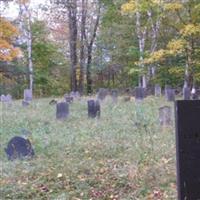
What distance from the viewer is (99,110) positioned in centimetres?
1304

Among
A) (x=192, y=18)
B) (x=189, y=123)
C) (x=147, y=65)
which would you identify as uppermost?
(x=192, y=18)

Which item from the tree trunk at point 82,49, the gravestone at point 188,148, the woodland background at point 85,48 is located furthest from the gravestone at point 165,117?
the tree trunk at point 82,49

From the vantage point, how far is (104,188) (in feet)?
18.6

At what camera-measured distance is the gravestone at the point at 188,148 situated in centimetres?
275

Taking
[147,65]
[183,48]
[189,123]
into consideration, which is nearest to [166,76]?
[147,65]

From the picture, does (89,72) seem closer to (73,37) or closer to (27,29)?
(73,37)

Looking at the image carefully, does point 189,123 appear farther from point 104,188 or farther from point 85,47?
point 85,47

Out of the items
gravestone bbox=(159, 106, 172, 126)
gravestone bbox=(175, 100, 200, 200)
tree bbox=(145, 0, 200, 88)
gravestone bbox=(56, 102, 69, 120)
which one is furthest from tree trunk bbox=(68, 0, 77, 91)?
gravestone bbox=(175, 100, 200, 200)

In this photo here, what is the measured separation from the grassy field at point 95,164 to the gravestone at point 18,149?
5.7 inches

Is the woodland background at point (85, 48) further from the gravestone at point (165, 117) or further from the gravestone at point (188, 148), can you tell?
the gravestone at point (188, 148)

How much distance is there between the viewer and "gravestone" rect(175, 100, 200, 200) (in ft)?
9.02

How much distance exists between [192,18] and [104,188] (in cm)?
1698

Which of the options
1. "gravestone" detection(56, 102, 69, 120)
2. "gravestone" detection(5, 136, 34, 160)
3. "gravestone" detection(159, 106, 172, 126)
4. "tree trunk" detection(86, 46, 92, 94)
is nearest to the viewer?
"gravestone" detection(5, 136, 34, 160)

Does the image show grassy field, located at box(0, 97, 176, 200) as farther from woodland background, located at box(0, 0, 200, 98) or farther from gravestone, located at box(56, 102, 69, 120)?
woodland background, located at box(0, 0, 200, 98)
